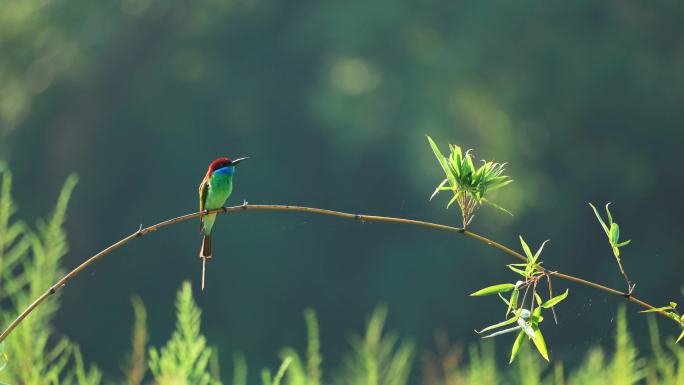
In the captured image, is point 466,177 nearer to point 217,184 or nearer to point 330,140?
point 217,184

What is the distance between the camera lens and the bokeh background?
58.5ft

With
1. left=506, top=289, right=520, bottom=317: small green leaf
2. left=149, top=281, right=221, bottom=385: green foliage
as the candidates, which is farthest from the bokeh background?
left=506, top=289, right=520, bottom=317: small green leaf

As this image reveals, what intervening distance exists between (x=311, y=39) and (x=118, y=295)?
209 inches

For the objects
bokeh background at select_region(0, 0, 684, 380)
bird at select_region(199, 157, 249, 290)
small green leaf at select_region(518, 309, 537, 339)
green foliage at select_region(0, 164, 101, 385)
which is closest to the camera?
small green leaf at select_region(518, 309, 537, 339)

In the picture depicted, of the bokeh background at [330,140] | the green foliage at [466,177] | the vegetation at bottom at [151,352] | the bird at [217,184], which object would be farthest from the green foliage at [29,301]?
the bokeh background at [330,140]

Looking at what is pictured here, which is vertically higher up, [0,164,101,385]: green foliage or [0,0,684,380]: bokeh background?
[0,0,684,380]: bokeh background

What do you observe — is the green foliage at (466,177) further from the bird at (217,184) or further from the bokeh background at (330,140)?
the bokeh background at (330,140)

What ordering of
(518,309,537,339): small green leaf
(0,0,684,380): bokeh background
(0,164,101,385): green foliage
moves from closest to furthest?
(518,309,537,339): small green leaf → (0,164,101,385): green foliage → (0,0,684,380): bokeh background

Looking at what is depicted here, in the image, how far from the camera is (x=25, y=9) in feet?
67.7

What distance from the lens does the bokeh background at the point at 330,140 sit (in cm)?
1784

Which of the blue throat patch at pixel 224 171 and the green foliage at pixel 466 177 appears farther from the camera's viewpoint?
the blue throat patch at pixel 224 171

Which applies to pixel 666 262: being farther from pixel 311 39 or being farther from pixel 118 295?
pixel 118 295

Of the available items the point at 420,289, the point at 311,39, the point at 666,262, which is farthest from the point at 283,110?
the point at 666,262

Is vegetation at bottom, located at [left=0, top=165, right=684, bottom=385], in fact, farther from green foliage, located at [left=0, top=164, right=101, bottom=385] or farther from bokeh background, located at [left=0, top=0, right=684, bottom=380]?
bokeh background, located at [left=0, top=0, right=684, bottom=380]
